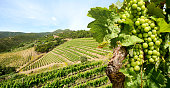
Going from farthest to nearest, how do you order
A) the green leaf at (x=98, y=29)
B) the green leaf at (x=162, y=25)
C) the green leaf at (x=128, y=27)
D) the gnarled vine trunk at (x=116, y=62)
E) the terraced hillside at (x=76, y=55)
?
the terraced hillside at (x=76, y=55)
the green leaf at (x=98, y=29)
the gnarled vine trunk at (x=116, y=62)
the green leaf at (x=128, y=27)
the green leaf at (x=162, y=25)

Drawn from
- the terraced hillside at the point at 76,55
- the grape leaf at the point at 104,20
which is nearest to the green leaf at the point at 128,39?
the grape leaf at the point at 104,20

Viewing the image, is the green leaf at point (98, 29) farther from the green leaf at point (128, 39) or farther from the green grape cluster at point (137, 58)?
the green grape cluster at point (137, 58)

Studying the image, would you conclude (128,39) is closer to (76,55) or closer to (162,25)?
(162,25)

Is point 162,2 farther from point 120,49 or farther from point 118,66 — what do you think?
point 118,66

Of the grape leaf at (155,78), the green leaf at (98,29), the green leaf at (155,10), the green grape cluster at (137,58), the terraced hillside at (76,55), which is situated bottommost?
the terraced hillside at (76,55)

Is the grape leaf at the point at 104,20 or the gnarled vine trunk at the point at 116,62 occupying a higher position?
the grape leaf at the point at 104,20

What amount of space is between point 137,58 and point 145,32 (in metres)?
0.33

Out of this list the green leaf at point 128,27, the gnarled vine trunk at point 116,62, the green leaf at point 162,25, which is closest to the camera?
the green leaf at point 162,25

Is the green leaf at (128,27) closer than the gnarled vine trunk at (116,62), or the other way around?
the green leaf at (128,27)

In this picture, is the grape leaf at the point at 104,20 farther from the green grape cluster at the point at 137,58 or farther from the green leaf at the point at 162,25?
the green leaf at the point at 162,25

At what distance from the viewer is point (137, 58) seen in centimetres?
106

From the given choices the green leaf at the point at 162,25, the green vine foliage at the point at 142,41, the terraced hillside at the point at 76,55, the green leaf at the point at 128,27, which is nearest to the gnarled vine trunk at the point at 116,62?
the green vine foliage at the point at 142,41

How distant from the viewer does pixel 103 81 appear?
13.1m

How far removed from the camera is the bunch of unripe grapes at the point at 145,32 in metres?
1.00
